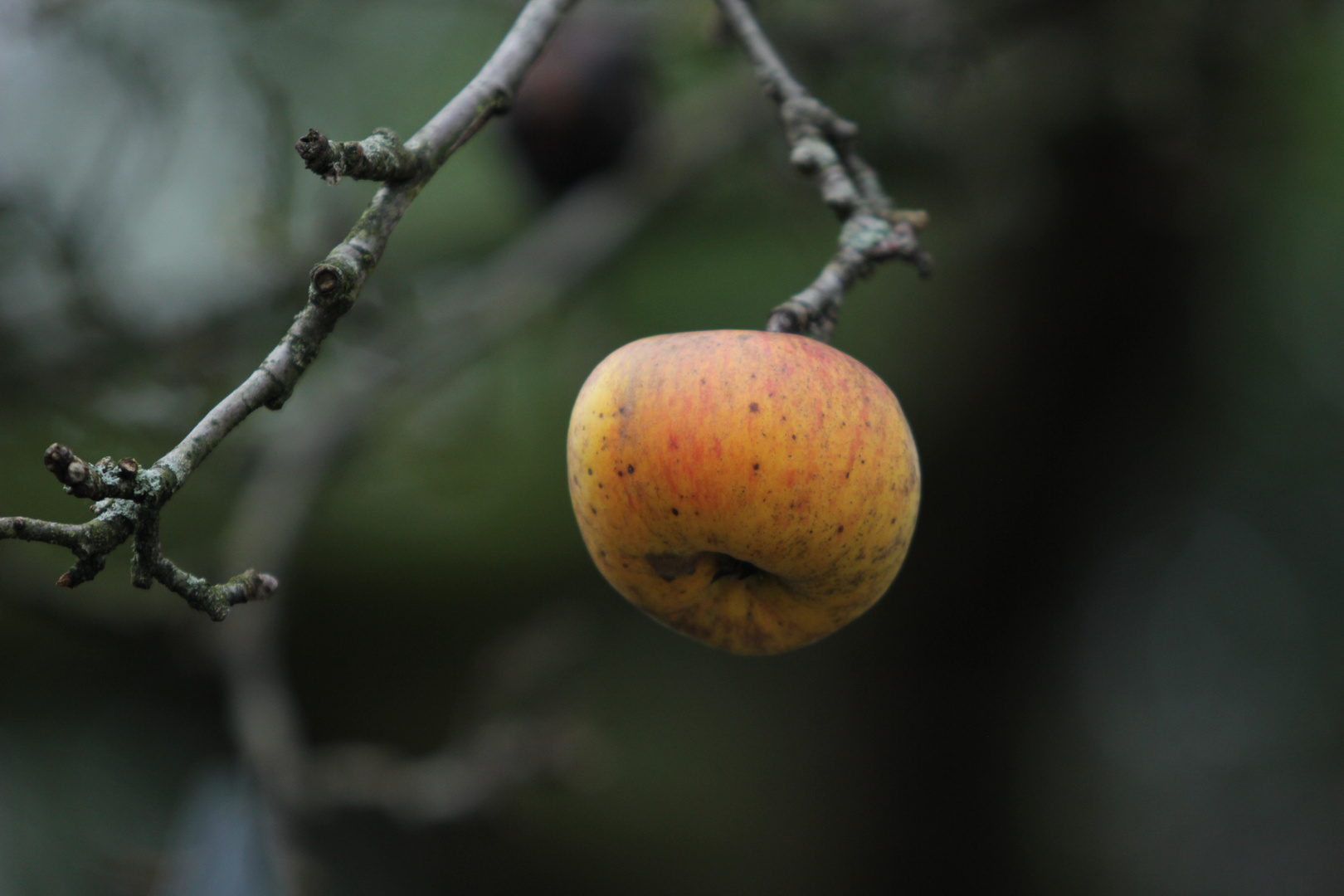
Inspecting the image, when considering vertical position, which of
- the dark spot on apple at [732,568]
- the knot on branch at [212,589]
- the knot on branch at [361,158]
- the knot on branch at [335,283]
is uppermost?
the knot on branch at [361,158]

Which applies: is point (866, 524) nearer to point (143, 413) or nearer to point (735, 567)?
point (735, 567)

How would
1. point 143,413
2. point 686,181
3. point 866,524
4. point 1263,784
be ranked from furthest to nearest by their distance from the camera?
point 1263,784, point 686,181, point 143,413, point 866,524

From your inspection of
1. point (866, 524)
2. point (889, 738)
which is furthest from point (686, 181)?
point (889, 738)

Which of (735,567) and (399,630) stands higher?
(399,630)

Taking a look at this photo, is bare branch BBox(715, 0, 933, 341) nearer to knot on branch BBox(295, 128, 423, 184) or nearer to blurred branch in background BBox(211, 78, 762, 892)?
knot on branch BBox(295, 128, 423, 184)

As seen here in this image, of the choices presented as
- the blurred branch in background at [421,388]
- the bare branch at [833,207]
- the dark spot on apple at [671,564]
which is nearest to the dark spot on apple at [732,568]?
the dark spot on apple at [671,564]

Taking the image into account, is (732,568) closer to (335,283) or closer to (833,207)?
(833,207)

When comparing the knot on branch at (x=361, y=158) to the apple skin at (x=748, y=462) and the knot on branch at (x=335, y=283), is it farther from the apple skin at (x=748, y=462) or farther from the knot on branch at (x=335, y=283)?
the apple skin at (x=748, y=462)

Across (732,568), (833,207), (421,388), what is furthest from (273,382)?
(421,388)
